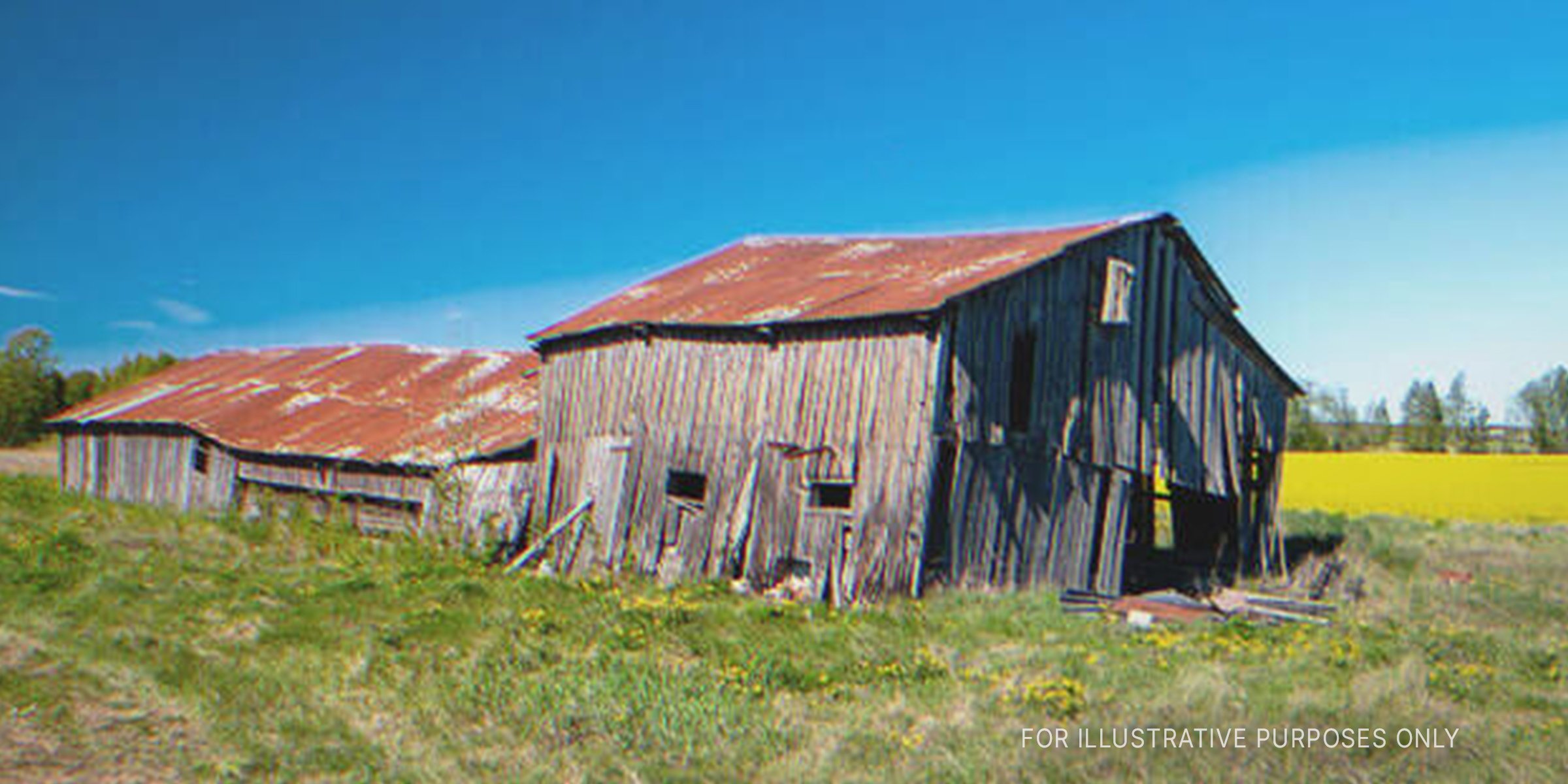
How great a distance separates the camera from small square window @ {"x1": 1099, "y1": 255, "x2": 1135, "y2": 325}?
17250mm

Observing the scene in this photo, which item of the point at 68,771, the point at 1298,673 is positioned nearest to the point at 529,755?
the point at 68,771

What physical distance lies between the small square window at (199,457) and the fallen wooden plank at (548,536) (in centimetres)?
1167

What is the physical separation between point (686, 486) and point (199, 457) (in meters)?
14.8

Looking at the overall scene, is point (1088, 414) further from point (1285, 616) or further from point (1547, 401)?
point (1547, 401)

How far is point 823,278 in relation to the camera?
1861cm

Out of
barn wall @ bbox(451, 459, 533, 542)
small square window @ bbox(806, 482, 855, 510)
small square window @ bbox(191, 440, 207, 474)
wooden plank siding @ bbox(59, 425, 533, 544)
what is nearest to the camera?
small square window @ bbox(806, 482, 855, 510)

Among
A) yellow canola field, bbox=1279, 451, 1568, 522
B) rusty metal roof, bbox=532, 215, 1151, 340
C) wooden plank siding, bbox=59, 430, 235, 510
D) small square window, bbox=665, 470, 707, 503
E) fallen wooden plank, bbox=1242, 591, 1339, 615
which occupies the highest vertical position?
rusty metal roof, bbox=532, 215, 1151, 340

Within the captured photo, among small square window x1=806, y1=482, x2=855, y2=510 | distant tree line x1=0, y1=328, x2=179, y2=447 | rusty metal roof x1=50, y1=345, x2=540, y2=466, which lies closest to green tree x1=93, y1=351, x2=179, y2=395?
distant tree line x1=0, y1=328, x2=179, y2=447

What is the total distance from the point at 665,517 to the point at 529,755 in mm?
9542

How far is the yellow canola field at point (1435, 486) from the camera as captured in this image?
3678 centimetres

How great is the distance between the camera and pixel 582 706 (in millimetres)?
8516

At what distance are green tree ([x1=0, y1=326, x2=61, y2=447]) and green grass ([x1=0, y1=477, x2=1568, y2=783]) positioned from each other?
1921 inches

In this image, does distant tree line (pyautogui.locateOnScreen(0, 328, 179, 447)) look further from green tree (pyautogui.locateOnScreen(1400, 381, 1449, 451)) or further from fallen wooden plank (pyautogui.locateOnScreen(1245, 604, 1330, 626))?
green tree (pyautogui.locateOnScreen(1400, 381, 1449, 451))

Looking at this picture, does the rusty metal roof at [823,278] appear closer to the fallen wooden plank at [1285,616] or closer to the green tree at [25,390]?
the fallen wooden plank at [1285,616]
